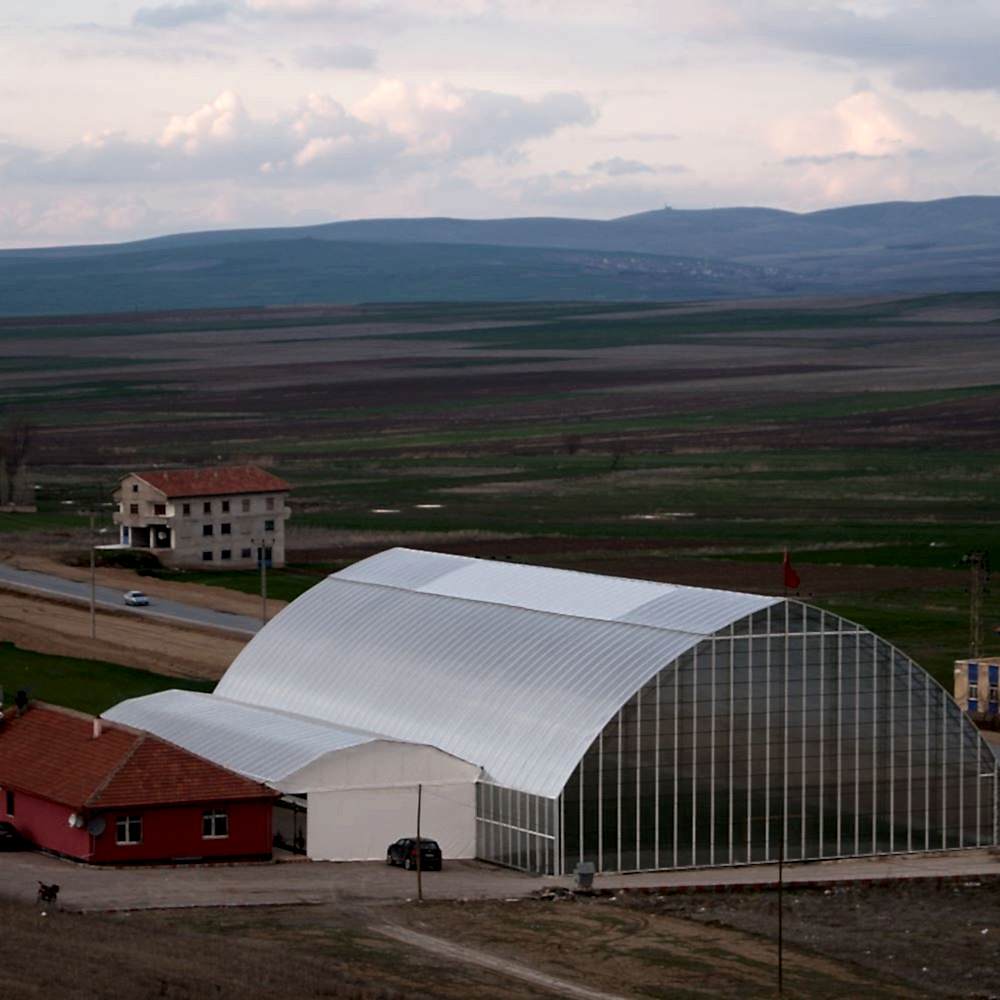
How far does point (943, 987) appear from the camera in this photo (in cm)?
4447

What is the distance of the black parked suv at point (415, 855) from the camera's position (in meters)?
54.8

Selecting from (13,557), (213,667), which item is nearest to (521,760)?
(213,667)

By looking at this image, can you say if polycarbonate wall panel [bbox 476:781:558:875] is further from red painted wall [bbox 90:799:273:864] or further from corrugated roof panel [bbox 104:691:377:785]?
red painted wall [bbox 90:799:273:864]

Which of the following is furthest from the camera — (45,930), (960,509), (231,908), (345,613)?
(960,509)

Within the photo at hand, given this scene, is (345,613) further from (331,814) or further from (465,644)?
(331,814)

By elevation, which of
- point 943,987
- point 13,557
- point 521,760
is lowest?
point 943,987

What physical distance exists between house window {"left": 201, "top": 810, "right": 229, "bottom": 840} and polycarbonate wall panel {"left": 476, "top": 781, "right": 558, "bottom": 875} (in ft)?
20.0

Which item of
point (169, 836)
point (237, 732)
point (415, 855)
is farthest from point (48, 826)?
point (415, 855)

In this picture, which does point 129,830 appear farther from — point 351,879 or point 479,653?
point 479,653

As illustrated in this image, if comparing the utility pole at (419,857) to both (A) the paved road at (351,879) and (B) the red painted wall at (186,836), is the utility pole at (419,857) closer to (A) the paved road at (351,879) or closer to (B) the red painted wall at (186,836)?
(A) the paved road at (351,879)

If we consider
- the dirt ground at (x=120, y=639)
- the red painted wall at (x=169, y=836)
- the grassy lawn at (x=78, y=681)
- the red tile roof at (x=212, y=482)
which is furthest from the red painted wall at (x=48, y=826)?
the red tile roof at (x=212, y=482)

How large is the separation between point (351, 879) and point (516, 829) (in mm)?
4295

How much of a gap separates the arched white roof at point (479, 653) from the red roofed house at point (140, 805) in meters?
6.10

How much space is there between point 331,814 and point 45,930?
13850 millimetres
